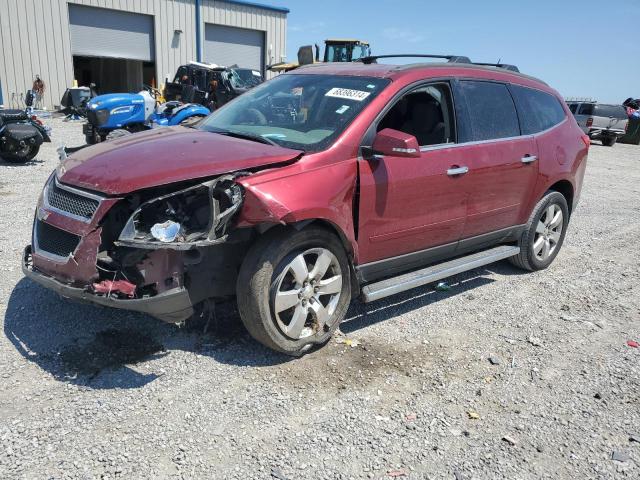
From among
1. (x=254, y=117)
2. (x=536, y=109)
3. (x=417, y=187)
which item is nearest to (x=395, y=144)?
(x=417, y=187)

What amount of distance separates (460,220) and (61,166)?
10.1ft

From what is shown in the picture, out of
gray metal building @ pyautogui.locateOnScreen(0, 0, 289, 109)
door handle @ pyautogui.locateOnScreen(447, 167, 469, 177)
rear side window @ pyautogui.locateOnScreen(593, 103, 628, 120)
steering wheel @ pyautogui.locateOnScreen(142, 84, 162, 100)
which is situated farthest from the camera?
rear side window @ pyautogui.locateOnScreen(593, 103, 628, 120)

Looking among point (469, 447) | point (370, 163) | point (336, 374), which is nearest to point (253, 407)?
point (336, 374)

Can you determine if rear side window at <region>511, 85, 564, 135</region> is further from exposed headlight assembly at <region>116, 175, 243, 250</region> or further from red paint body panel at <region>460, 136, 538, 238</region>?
exposed headlight assembly at <region>116, 175, 243, 250</region>

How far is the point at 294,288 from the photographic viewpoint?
351cm

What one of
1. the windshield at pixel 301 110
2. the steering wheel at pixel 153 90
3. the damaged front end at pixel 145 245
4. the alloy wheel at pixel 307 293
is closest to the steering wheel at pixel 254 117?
the windshield at pixel 301 110

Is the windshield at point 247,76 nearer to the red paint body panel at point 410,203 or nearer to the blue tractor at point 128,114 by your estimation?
the blue tractor at point 128,114

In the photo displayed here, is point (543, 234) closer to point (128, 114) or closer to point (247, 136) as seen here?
point (247, 136)

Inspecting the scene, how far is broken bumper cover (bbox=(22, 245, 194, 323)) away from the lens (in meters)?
3.04

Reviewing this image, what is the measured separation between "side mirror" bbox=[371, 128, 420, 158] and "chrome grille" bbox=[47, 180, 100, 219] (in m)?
1.83

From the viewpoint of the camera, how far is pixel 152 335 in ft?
12.4

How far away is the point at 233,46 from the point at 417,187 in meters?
24.3

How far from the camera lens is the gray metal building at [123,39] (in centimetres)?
1978

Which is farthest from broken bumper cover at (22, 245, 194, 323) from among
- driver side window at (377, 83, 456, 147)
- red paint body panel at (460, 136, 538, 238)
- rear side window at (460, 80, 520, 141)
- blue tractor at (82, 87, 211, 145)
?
blue tractor at (82, 87, 211, 145)
